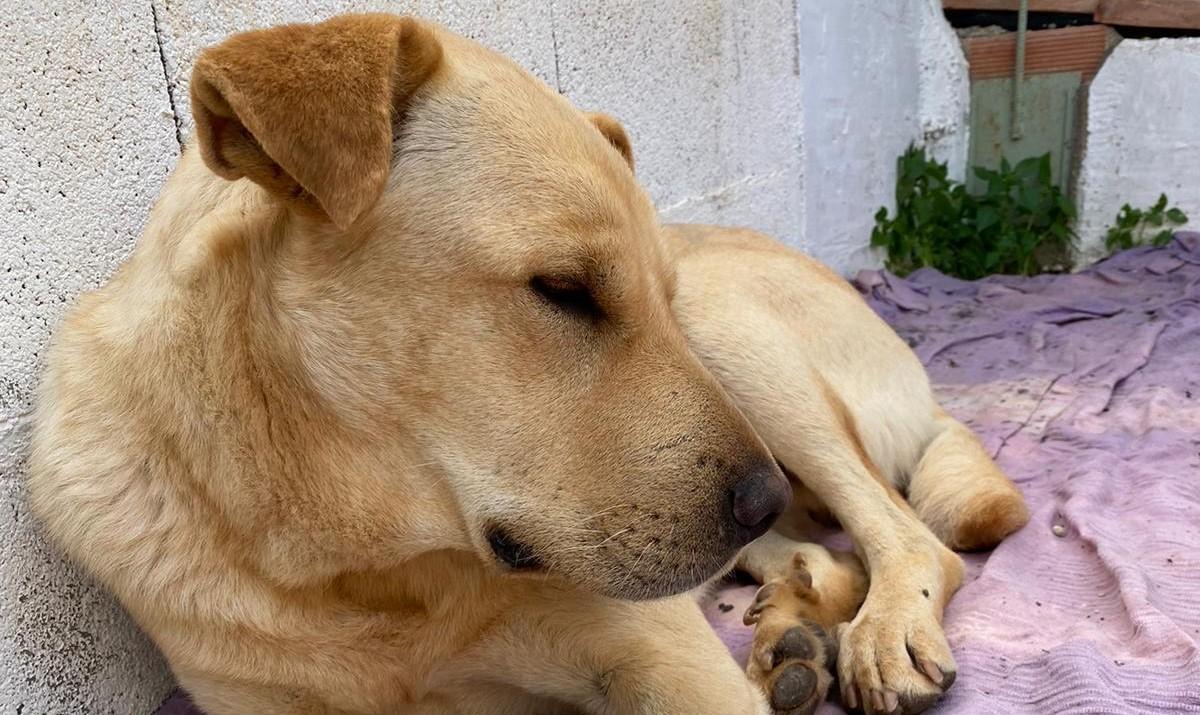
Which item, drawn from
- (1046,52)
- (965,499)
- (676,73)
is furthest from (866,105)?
(965,499)

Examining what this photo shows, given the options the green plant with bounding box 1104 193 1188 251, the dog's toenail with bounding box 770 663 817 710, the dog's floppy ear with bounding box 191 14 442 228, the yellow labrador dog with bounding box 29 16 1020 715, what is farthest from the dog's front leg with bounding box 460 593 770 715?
the green plant with bounding box 1104 193 1188 251

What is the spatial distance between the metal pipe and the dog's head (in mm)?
4806

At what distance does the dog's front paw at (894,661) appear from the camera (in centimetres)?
216

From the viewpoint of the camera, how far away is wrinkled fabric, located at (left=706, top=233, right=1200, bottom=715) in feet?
7.19

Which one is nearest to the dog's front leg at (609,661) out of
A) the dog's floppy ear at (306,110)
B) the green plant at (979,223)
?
the dog's floppy ear at (306,110)

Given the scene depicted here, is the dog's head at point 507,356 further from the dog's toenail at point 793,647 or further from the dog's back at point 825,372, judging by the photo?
the dog's back at point 825,372

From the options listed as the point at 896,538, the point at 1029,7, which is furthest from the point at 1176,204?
the point at 896,538

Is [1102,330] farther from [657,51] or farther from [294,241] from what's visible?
[294,241]

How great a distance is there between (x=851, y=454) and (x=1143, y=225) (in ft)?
12.6

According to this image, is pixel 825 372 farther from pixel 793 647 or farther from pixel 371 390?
pixel 371 390

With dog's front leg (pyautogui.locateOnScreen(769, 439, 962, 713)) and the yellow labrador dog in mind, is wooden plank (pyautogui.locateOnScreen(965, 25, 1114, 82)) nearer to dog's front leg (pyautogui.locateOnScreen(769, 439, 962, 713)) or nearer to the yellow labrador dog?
dog's front leg (pyautogui.locateOnScreen(769, 439, 962, 713))

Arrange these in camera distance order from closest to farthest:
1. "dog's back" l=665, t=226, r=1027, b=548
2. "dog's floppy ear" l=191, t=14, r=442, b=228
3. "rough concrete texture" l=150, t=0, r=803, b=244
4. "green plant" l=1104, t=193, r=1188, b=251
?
1. "dog's floppy ear" l=191, t=14, r=442, b=228
2. "dog's back" l=665, t=226, r=1027, b=548
3. "rough concrete texture" l=150, t=0, r=803, b=244
4. "green plant" l=1104, t=193, r=1188, b=251

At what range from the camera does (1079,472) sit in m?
3.23

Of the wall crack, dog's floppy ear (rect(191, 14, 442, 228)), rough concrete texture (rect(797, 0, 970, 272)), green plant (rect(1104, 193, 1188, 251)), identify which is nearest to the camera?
dog's floppy ear (rect(191, 14, 442, 228))
